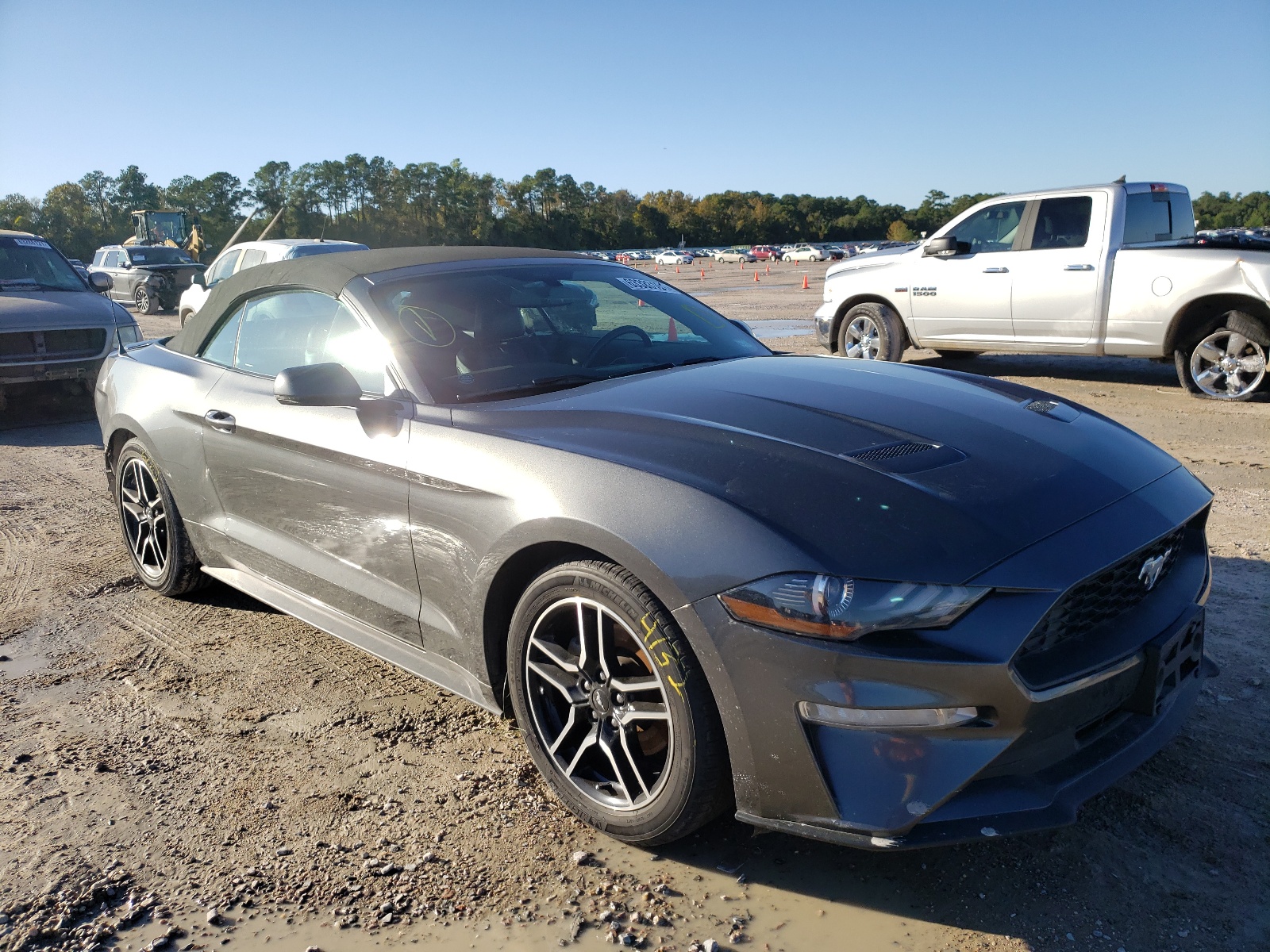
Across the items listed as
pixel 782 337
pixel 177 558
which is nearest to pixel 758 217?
pixel 782 337

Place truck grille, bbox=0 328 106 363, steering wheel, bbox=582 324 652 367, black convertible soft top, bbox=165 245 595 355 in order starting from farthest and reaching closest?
truck grille, bbox=0 328 106 363 < black convertible soft top, bbox=165 245 595 355 < steering wheel, bbox=582 324 652 367

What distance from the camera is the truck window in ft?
29.0

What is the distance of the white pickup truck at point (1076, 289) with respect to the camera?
8078mm

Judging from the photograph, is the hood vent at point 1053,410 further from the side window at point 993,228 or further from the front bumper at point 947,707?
the side window at point 993,228

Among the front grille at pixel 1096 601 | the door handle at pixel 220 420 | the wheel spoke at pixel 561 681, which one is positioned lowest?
the wheel spoke at pixel 561 681

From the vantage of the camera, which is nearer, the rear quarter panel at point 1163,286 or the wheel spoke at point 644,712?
the wheel spoke at point 644,712

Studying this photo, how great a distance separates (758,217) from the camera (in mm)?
167000

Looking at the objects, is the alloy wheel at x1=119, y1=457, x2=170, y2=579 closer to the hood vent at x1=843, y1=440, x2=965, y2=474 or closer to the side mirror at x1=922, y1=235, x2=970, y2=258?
the hood vent at x1=843, y1=440, x2=965, y2=474

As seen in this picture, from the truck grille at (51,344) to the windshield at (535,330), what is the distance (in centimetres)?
745

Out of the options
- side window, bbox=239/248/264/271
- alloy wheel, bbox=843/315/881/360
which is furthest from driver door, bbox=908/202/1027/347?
side window, bbox=239/248/264/271

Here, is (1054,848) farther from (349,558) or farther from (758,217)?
(758,217)

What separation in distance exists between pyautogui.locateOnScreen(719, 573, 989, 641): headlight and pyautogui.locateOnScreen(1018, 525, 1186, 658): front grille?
18 cm

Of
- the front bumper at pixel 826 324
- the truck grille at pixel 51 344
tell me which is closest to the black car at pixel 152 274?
the truck grille at pixel 51 344

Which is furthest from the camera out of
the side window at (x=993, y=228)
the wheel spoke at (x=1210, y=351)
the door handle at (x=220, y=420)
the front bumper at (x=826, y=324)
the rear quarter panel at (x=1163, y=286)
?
the front bumper at (x=826, y=324)
